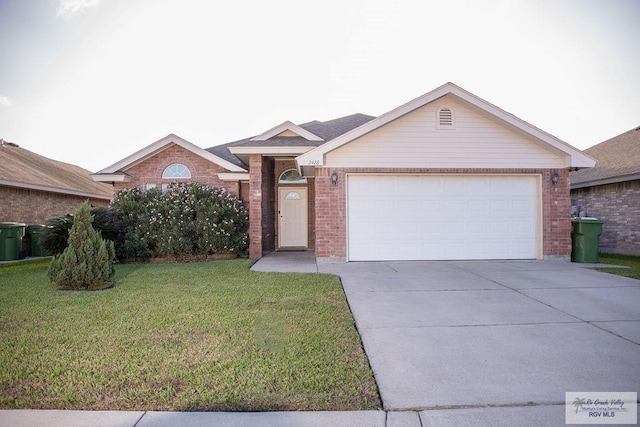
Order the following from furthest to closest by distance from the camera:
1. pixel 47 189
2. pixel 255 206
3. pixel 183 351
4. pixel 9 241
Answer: pixel 47 189 → pixel 9 241 → pixel 255 206 → pixel 183 351

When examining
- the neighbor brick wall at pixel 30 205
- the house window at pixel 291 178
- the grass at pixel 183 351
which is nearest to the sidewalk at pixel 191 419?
the grass at pixel 183 351

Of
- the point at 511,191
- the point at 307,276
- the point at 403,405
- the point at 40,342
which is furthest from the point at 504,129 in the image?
the point at 40,342

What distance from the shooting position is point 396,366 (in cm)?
337

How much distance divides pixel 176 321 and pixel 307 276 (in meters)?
3.52

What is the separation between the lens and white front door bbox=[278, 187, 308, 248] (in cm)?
1409

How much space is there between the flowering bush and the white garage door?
4.20 metres

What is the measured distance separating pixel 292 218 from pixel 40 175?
11.3 meters

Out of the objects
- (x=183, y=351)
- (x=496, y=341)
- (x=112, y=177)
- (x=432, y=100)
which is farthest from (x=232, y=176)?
(x=496, y=341)

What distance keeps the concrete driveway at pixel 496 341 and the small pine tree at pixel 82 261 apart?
189 inches

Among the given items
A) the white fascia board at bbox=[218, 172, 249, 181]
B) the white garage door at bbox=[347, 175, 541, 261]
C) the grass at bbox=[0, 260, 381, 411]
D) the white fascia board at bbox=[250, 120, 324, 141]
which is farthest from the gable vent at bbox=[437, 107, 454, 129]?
the white fascia board at bbox=[218, 172, 249, 181]

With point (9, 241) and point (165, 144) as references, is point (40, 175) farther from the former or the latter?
point (165, 144)

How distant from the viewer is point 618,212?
40.4 feet

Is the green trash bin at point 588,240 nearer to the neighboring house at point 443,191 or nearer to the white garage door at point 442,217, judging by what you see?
the neighboring house at point 443,191

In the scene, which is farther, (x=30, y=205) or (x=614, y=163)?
(x=30, y=205)
